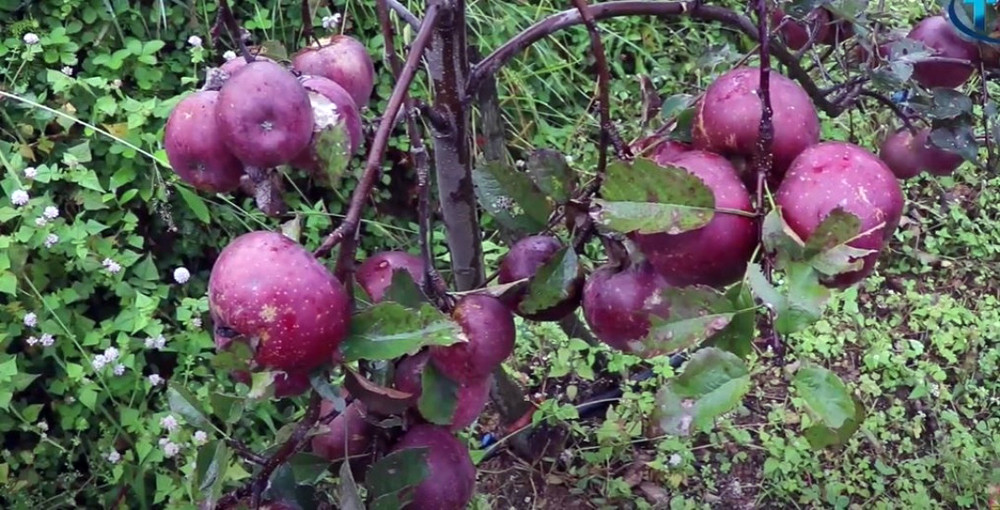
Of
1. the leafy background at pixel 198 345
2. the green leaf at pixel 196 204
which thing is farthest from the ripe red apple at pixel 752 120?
the green leaf at pixel 196 204

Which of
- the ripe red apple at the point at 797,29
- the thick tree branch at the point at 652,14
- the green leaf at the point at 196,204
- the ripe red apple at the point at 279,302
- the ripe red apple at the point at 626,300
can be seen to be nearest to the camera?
the ripe red apple at the point at 279,302

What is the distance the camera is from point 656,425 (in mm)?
537

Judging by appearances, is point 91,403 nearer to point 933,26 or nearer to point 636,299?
point 636,299

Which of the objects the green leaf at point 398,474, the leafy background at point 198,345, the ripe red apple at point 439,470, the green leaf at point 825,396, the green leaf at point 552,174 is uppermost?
the green leaf at point 552,174

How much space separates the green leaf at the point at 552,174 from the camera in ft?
2.13

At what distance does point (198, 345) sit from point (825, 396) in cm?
145

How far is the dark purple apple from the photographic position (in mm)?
688

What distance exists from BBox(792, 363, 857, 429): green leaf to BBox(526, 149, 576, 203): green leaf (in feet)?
0.68

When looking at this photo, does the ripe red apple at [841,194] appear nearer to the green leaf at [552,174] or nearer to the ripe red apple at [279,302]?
the green leaf at [552,174]

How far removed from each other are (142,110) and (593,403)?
1.08 meters

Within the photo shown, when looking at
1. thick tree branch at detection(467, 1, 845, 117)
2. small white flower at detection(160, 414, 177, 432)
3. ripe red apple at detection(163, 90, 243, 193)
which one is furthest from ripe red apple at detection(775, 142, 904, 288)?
small white flower at detection(160, 414, 177, 432)

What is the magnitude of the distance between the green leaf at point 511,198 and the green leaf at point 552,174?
0.05m

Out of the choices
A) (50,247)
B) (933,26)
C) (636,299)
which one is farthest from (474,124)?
(636,299)

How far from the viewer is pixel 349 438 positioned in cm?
76
